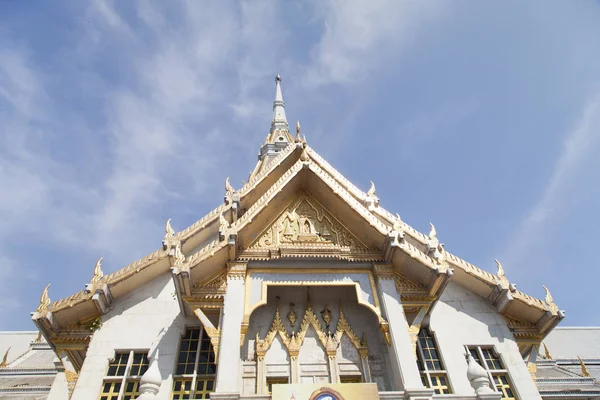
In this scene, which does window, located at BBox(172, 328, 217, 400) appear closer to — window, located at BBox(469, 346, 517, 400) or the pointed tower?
window, located at BBox(469, 346, 517, 400)

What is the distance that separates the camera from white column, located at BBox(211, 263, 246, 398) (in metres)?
9.15

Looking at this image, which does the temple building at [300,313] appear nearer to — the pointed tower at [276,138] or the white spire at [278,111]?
the pointed tower at [276,138]

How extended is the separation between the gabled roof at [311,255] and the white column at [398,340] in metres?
0.73

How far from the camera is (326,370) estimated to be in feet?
36.1

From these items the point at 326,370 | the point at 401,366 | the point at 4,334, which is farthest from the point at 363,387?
the point at 4,334

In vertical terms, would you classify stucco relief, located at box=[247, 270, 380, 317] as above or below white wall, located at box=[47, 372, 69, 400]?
above

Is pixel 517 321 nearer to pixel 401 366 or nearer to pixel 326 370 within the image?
pixel 401 366

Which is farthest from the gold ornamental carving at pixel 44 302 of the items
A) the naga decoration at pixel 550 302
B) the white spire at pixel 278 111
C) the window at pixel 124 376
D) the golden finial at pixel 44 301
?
the white spire at pixel 278 111

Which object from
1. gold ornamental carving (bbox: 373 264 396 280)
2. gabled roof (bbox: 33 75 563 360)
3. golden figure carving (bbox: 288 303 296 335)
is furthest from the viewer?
golden figure carving (bbox: 288 303 296 335)

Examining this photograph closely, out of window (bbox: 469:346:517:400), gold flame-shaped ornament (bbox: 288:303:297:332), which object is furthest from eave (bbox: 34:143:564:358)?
gold flame-shaped ornament (bbox: 288:303:297:332)

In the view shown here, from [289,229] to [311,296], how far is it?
1.94m

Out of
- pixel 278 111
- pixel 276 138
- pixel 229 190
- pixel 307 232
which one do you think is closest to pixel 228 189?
pixel 229 190

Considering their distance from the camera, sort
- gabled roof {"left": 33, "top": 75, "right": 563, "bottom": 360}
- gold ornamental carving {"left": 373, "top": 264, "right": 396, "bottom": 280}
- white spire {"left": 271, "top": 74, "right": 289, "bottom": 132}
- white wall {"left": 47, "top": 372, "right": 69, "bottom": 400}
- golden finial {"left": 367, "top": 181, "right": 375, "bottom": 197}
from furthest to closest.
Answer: white spire {"left": 271, "top": 74, "right": 289, "bottom": 132}, golden finial {"left": 367, "top": 181, "right": 375, "bottom": 197}, white wall {"left": 47, "top": 372, "right": 69, "bottom": 400}, gold ornamental carving {"left": 373, "top": 264, "right": 396, "bottom": 280}, gabled roof {"left": 33, "top": 75, "right": 563, "bottom": 360}

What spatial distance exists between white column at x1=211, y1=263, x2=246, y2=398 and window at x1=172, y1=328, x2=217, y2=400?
1251 mm
